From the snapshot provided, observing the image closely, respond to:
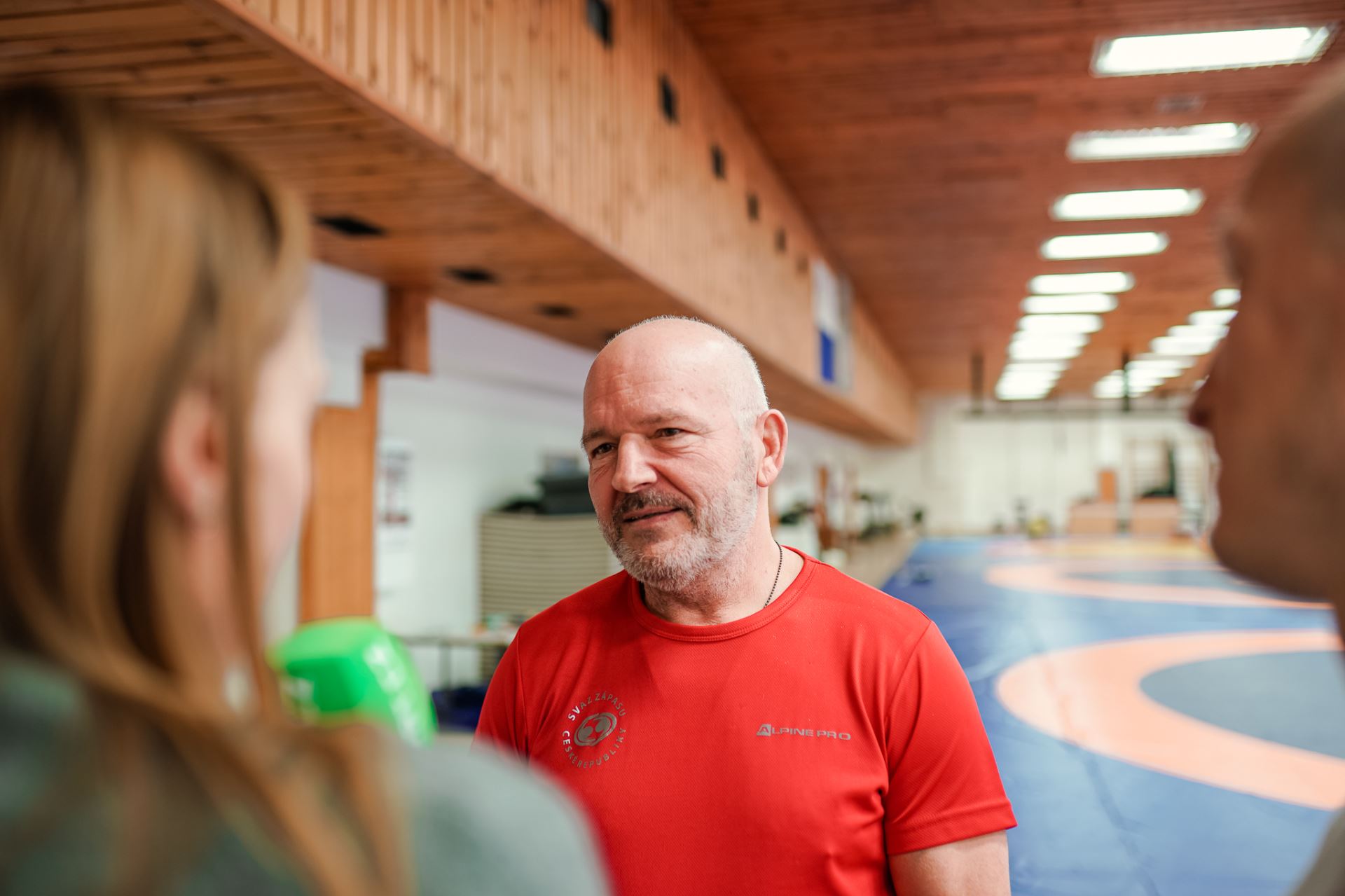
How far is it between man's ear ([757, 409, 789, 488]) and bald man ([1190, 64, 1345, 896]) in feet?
3.81

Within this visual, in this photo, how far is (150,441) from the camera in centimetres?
55

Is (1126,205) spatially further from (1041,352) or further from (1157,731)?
(1041,352)

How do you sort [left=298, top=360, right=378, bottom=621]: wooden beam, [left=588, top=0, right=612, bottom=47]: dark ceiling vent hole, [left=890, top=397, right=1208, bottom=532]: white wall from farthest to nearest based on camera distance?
[left=890, top=397, right=1208, bottom=532]: white wall → [left=298, top=360, right=378, bottom=621]: wooden beam → [left=588, top=0, right=612, bottom=47]: dark ceiling vent hole

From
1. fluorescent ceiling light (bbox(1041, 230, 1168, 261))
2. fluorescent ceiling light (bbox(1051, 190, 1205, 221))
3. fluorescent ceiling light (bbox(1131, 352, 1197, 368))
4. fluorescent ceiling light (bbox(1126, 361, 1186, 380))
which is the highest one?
fluorescent ceiling light (bbox(1051, 190, 1205, 221))

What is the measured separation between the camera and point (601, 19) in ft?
15.8

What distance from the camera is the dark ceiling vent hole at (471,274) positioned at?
5102 millimetres

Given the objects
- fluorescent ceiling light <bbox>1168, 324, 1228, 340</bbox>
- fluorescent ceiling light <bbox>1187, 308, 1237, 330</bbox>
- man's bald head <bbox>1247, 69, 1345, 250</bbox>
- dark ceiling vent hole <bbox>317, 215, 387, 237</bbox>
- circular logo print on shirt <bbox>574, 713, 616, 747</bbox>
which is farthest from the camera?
fluorescent ceiling light <bbox>1168, 324, 1228, 340</bbox>

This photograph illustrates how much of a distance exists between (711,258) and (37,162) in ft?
20.0

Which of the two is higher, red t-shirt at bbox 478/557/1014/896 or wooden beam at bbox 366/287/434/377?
wooden beam at bbox 366/287/434/377

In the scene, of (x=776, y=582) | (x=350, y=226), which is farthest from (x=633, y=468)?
(x=350, y=226)

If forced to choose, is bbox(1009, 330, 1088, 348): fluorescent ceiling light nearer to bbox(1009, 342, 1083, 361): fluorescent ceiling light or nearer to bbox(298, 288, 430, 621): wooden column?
bbox(1009, 342, 1083, 361): fluorescent ceiling light

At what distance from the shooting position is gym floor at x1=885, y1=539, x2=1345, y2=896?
3283 millimetres

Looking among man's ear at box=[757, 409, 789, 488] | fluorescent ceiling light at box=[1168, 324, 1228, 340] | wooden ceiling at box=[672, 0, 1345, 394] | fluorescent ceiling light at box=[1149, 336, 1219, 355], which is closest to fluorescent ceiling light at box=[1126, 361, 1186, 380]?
fluorescent ceiling light at box=[1149, 336, 1219, 355]

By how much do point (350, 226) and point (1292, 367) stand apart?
424 cm
